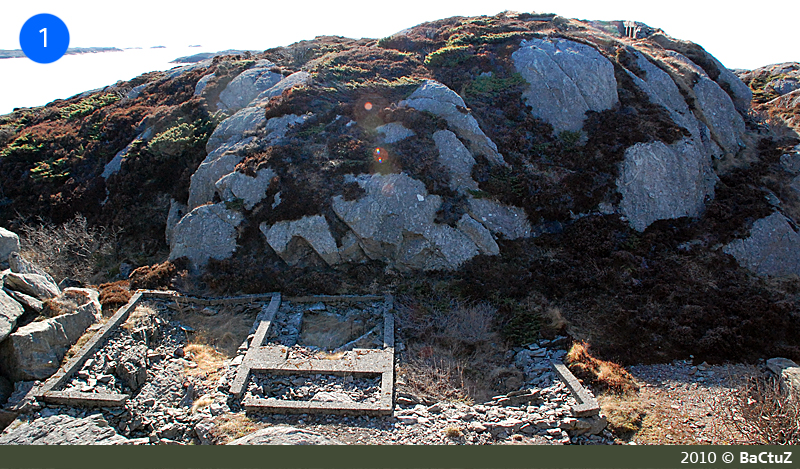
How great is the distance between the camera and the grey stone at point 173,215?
17656 millimetres

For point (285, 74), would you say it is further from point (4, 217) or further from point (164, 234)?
point (4, 217)

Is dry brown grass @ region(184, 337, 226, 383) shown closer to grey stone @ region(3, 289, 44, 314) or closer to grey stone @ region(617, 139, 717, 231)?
grey stone @ region(3, 289, 44, 314)

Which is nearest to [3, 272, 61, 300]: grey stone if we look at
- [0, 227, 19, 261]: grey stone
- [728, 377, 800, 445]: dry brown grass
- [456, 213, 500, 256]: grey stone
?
[0, 227, 19, 261]: grey stone

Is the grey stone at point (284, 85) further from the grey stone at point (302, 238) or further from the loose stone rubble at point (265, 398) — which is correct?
the loose stone rubble at point (265, 398)

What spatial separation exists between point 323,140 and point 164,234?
786 cm

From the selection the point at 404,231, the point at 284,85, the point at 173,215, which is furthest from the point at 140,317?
the point at 284,85

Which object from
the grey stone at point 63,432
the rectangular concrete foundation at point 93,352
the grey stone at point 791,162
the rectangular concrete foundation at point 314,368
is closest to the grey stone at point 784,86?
the grey stone at point 791,162

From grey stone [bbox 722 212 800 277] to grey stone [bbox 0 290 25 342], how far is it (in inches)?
848

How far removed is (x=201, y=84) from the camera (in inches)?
963

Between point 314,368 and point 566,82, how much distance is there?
59.3 ft

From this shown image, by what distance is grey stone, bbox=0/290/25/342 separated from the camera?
402 inches

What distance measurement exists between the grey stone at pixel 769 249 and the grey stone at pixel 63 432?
1901cm

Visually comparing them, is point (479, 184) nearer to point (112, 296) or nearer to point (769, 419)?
point (769, 419)

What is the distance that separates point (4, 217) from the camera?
65.2 ft
